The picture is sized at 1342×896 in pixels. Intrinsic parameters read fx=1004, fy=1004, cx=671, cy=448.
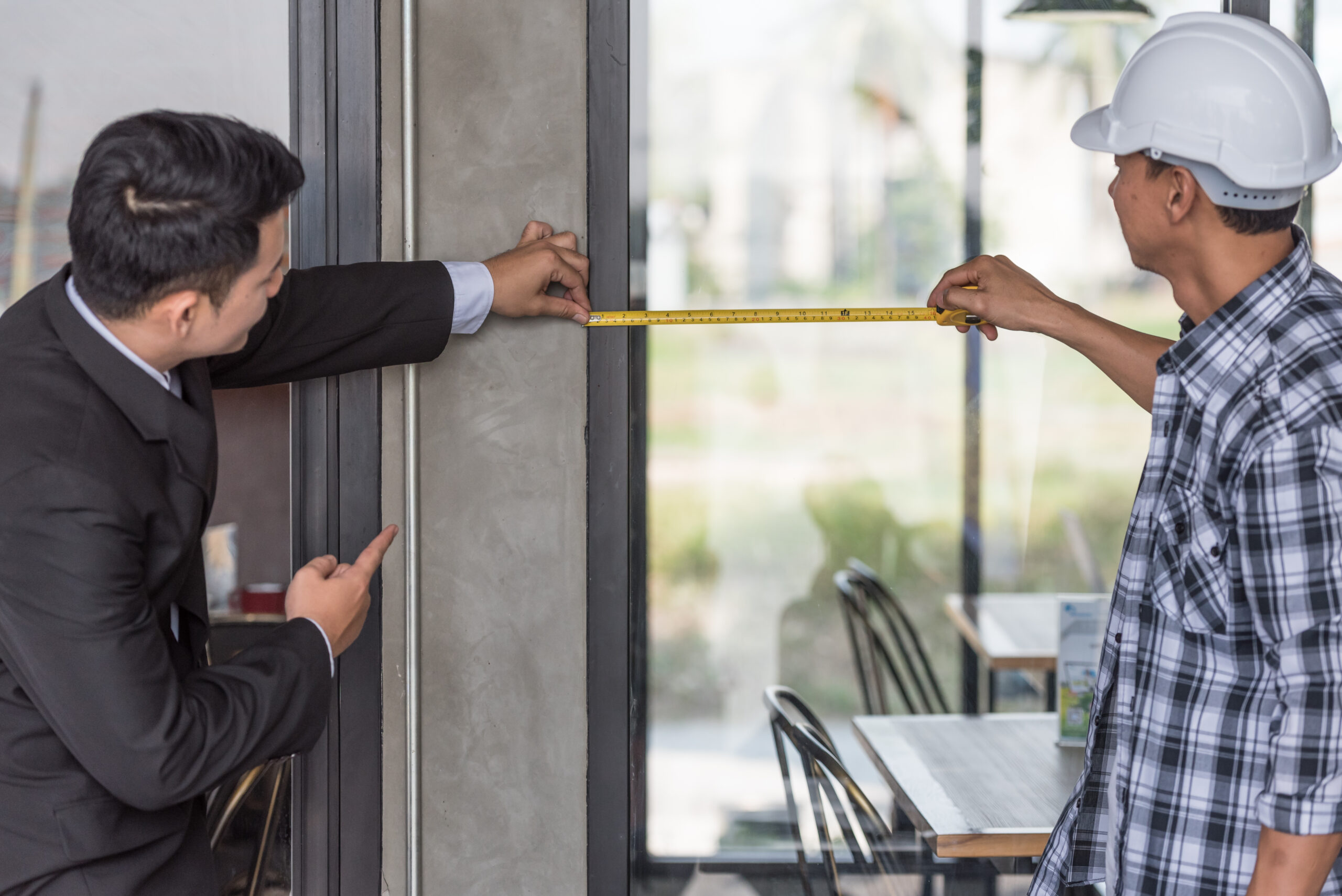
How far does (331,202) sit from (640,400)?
0.60 m

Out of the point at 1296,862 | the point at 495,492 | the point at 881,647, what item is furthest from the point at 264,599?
the point at 881,647

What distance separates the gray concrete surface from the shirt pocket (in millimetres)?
871

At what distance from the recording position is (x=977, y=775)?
6.82ft

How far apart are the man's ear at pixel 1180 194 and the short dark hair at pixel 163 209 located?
3.35 feet

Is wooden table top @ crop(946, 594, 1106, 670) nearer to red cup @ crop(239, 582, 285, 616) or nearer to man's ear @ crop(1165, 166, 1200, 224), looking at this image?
man's ear @ crop(1165, 166, 1200, 224)

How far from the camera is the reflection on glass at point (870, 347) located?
157 inches

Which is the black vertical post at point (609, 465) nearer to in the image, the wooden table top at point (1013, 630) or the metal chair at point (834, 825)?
the metal chair at point (834, 825)

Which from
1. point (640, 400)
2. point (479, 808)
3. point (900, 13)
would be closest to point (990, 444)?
point (900, 13)

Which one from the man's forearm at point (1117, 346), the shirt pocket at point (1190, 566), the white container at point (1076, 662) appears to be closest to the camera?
the shirt pocket at point (1190, 566)

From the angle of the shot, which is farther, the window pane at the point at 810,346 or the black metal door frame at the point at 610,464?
the window pane at the point at 810,346

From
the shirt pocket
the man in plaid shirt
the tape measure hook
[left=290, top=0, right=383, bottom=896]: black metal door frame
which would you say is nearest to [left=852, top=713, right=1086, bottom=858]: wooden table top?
the man in plaid shirt

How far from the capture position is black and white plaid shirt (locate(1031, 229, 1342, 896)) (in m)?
1.02

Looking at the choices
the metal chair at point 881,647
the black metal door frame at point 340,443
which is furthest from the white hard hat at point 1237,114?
the metal chair at point 881,647

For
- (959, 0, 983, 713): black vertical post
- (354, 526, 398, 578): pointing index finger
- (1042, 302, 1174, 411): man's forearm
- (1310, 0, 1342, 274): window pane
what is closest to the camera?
(354, 526, 398, 578): pointing index finger
